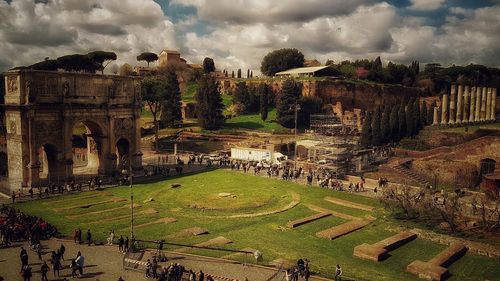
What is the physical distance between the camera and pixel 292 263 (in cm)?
2036

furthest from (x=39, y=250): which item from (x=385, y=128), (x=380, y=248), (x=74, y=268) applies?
(x=385, y=128)

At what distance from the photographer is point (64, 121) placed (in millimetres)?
36281

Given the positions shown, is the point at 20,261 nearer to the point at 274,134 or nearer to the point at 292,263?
the point at 292,263

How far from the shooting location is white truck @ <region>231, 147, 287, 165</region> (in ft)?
153

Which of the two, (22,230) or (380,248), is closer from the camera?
(380,248)

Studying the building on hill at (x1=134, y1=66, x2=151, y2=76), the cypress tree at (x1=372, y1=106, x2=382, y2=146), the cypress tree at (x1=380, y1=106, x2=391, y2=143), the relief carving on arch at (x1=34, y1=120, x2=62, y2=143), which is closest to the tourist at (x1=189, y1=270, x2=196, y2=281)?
the relief carving on arch at (x1=34, y1=120, x2=62, y2=143)

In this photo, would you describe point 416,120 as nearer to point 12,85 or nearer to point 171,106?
point 171,106

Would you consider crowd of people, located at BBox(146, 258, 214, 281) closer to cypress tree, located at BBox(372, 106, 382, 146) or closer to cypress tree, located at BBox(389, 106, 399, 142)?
cypress tree, located at BBox(372, 106, 382, 146)

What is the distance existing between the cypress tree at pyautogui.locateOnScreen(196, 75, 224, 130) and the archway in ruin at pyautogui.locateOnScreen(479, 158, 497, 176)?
3804 centimetres

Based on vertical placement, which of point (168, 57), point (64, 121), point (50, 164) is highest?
point (168, 57)

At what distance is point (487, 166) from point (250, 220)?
24.2 meters

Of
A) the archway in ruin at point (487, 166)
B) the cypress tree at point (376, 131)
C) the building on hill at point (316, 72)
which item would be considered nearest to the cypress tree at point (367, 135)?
the cypress tree at point (376, 131)

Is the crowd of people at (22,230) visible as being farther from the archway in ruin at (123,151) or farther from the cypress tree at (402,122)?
the cypress tree at (402,122)

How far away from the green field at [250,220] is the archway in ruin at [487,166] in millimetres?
13319
